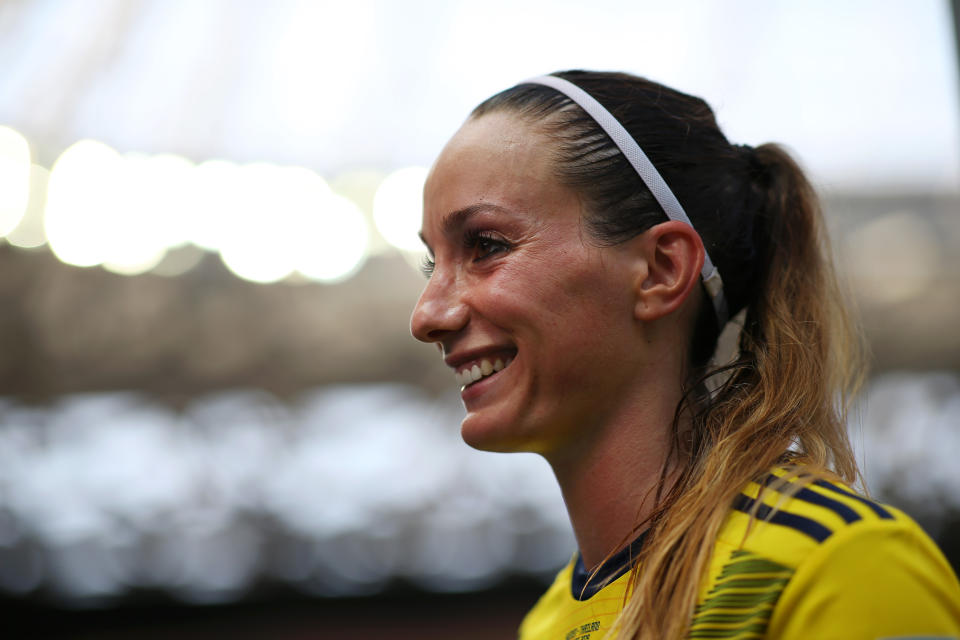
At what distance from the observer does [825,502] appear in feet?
3.30

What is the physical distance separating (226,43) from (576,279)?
4.78m

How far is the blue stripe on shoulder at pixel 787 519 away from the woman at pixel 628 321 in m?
0.01

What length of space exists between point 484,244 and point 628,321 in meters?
0.27

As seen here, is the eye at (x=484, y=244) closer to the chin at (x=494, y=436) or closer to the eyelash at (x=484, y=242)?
the eyelash at (x=484, y=242)

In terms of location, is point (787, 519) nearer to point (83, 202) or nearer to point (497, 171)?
point (497, 171)

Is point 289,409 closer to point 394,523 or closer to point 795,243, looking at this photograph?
point 394,523

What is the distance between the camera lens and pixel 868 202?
260 inches

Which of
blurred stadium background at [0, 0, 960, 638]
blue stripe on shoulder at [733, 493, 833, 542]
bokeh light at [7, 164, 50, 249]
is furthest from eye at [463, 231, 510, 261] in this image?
bokeh light at [7, 164, 50, 249]

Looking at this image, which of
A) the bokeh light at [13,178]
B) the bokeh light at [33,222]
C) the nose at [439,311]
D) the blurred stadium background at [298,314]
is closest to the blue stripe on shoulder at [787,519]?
the nose at [439,311]

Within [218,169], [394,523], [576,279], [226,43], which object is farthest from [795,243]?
→ [394,523]

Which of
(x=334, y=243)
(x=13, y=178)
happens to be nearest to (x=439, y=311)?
(x=334, y=243)

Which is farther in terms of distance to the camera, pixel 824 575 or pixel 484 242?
pixel 484 242

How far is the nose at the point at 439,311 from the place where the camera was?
1354mm

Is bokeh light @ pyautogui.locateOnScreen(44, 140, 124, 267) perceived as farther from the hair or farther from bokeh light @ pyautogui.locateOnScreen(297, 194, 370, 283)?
the hair
